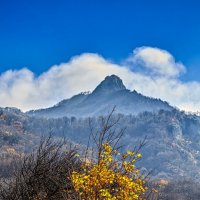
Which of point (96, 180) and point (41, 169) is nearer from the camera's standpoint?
point (96, 180)

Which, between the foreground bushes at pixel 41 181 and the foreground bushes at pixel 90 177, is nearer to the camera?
the foreground bushes at pixel 90 177

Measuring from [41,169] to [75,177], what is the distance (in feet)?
33.2

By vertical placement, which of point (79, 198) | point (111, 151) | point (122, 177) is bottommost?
point (79, 198)

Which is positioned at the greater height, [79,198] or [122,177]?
[122,177]

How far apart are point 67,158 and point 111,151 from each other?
10515mm

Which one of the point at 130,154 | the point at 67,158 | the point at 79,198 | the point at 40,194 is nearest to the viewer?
the point at 79,198

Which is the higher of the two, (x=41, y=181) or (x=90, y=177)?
(x=41, y=181)

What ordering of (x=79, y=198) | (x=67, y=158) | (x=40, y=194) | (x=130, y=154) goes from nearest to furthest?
1. (x=79, y=198)
2. (x=130, y=154)
3. (x=40, y=194)
4. (x=67, y=158)

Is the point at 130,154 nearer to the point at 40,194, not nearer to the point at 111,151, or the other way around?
the point at 111,151

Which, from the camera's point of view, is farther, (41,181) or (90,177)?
(41,181)

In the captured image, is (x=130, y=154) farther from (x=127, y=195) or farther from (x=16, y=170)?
(x=16, y=170)

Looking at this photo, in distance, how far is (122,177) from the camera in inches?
873

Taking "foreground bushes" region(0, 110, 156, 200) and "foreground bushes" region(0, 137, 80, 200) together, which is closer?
"foreground bushes" region(0, 110, 156, 200)

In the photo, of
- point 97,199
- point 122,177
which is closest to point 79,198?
point 97,199
